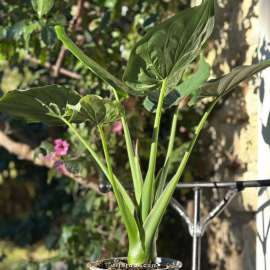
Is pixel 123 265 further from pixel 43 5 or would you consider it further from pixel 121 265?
pixel 43 5

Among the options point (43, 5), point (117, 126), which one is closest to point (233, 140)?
point (117, 126)

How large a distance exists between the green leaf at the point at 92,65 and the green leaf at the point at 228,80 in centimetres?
16

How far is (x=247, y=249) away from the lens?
1.55 m

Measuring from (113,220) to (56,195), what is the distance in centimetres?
108

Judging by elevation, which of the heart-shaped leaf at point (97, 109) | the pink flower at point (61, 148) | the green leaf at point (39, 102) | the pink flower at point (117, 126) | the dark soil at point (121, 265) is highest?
the pink flower at point (117, 126)

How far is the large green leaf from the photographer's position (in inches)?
27.3

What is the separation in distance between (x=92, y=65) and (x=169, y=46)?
154 millimetres

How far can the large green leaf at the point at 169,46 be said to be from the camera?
69cm

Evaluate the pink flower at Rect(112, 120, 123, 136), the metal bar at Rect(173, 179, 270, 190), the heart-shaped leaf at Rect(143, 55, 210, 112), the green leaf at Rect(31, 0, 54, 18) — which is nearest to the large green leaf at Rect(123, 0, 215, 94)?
the heart-shaped leaf at Rect(143, 55, 210, 112)

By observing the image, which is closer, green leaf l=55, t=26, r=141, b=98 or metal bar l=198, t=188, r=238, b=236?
green leaf l=55, t=26, r=141, b=98

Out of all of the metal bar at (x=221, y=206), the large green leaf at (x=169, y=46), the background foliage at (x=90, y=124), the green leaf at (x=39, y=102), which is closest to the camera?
the large green leaf at (x=169, y=46)

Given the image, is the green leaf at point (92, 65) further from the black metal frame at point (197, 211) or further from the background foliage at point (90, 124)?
the background foliage at point (90, 124)

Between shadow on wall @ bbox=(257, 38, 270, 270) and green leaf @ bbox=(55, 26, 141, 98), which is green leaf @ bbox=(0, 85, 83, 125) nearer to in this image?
green leaf @ bbox=(55, 26, 141, 98)

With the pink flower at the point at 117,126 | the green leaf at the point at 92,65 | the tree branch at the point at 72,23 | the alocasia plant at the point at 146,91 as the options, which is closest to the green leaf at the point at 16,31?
the tree branch at the point at 72,23
